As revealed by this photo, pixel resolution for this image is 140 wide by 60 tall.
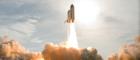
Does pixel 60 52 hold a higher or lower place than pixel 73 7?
lower

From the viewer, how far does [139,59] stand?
247ft

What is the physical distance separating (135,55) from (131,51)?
1.39m

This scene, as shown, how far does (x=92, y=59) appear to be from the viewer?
2825 inches

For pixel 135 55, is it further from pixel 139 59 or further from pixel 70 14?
pixel 70 14

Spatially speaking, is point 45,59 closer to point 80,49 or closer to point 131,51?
→ point 80,49

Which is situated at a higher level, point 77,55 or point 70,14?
point 70,14

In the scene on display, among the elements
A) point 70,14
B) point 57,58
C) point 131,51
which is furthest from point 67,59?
point 131,51

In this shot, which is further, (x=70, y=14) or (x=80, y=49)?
(x=80, y=49)

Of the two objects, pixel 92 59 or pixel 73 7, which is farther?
pixel 92 59

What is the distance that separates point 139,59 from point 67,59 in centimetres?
1642

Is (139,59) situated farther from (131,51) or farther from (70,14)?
(70,14)

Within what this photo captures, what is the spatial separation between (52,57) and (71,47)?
467 cm

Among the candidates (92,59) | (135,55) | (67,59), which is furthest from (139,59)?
(67,59)

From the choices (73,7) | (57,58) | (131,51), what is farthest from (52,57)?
(131,51)
